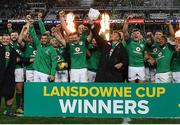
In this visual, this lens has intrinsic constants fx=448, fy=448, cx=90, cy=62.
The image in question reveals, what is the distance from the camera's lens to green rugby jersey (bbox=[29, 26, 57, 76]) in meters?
9.53

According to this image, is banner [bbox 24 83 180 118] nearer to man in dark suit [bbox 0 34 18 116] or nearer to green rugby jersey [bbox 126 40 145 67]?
man in dark suit [bbox 0 34 18 116]

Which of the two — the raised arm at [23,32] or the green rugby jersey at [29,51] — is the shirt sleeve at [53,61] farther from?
the green rugby jersey at [29,51]

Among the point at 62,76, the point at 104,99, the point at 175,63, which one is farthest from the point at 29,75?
the point at 104,99

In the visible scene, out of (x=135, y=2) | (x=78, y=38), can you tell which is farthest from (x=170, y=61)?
(x=135, y=2)

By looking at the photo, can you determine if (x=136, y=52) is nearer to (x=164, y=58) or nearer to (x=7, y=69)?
(x=164, y=58)

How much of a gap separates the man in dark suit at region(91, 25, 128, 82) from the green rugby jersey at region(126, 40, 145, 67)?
3.41 feet

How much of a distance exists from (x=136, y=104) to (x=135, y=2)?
96.4 feet

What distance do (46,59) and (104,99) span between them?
2942 mm

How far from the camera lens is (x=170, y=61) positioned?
386 inches

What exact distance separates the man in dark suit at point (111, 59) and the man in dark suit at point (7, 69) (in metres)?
2.01

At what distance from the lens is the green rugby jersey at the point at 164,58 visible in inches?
382

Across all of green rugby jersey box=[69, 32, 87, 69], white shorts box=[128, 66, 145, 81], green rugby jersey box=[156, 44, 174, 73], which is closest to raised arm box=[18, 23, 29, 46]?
green rugby jersey box=[69, 32, 87, 69]

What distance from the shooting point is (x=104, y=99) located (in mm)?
7023

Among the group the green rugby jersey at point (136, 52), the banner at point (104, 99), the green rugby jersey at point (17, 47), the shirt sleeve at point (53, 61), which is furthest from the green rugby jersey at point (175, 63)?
the green rugby jersey at point (17, 47)
